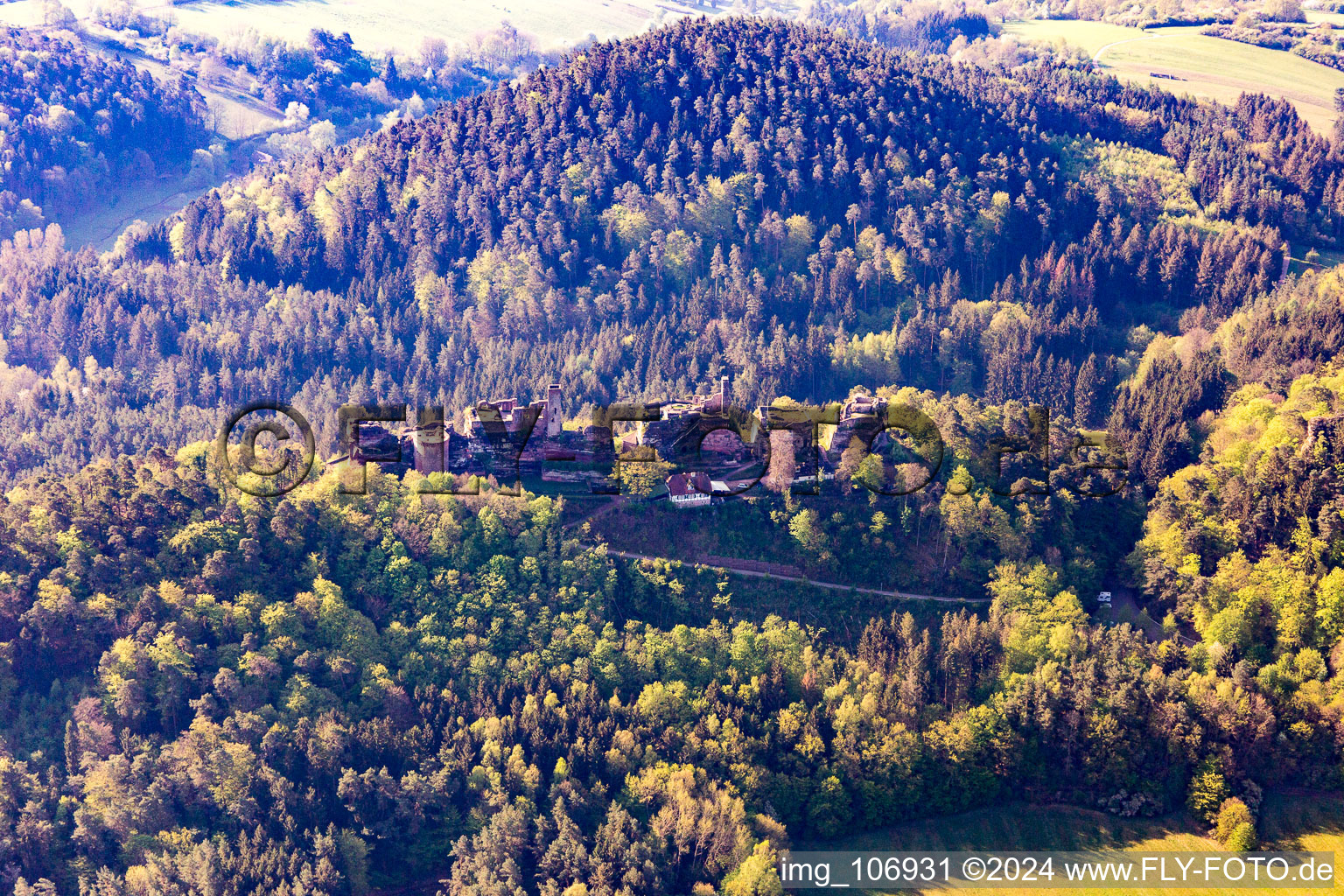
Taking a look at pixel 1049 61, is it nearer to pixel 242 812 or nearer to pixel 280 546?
pixel 280 546

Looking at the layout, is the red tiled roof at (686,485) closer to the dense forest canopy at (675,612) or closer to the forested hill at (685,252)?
the dense forest canopy at (675,612)

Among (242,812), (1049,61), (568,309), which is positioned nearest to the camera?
(242,812)

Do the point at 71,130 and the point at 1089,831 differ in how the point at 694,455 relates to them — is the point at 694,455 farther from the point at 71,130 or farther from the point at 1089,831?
the point at 71,130

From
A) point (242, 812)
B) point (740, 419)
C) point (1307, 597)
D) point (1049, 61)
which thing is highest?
point (1049, 61)

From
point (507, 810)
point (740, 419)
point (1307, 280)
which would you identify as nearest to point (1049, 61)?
point (1307, 280)

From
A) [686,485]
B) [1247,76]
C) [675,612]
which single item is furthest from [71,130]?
[1247,76]

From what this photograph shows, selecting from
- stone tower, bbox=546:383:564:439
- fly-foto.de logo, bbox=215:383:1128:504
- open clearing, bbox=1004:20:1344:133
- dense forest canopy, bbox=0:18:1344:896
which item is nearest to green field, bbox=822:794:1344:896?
dense forest canopy, bbox=0:18:1344:896

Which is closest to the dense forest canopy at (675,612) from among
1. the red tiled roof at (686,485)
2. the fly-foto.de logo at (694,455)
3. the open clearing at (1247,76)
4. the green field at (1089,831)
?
the green field at (1089,831)
